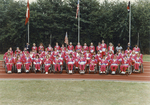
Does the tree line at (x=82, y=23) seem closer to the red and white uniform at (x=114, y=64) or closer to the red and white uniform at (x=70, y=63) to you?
the red and white uniform at (x=114, y=64)

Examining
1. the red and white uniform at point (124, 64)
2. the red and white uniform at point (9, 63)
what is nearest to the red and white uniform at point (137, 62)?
the red and white uniform at point (124, 64)

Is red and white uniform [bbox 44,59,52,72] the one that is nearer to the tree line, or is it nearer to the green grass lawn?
the green grass lawn

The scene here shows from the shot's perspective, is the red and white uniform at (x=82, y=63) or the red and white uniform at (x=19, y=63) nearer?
the red and white uniform at (x=82, y=63)

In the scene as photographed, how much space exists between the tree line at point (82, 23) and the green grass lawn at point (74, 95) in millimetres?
17285

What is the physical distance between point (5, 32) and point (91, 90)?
23895mm

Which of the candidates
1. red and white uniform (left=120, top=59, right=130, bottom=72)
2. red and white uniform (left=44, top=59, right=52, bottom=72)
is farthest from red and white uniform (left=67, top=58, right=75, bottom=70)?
red and white uniform (left=120, top=59, right=130, bottom=72)

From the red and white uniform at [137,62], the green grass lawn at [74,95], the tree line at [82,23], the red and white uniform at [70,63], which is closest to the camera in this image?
the green grass lawn at [74,95]

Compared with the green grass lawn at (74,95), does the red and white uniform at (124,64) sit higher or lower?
higher

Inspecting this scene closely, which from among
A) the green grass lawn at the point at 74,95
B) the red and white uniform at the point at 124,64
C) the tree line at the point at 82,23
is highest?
the tree line at the point at 82,23

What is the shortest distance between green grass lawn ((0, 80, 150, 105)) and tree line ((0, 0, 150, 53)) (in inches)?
681

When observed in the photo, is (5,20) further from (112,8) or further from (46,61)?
(46,61)

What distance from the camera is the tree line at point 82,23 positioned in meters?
24.6

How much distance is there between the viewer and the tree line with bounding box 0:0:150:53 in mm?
24609

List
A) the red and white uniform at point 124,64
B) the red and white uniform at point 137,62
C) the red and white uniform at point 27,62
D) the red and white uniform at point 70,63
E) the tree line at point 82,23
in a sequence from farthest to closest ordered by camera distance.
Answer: the tree line at point 82,23 < the red and white uniform at point 27,62 < the red and white uniform at point 137,62 < the red and white uniform at point 70,63 < the red and white uniform at point 124,64
